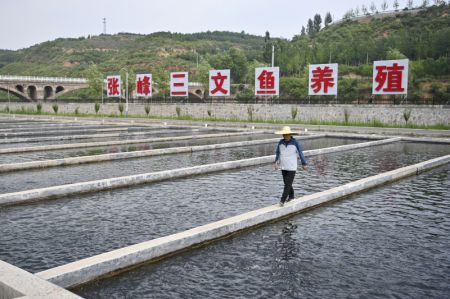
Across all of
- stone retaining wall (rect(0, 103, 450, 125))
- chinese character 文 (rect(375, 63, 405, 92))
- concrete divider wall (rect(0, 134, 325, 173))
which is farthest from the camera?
stone retaining wall (rect(0, 103, 450, 125))

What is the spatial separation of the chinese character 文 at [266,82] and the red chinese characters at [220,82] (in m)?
3.11

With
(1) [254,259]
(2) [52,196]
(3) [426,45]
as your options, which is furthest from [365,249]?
(3) [426,45]

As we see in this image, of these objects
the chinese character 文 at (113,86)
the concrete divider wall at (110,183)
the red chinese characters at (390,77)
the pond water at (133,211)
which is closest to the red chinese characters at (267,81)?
the red chinese characters at (390,77)

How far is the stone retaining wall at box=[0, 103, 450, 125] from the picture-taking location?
33.4 meters

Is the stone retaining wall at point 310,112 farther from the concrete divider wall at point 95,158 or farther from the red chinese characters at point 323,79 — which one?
the concrete divider wall at point 95,158

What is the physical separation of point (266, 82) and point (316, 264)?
3332 centimetres

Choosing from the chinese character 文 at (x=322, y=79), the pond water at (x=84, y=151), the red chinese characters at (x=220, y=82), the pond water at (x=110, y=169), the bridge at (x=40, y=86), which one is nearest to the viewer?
the pond water at (x=110, y=169)

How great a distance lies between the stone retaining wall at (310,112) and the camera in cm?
3341

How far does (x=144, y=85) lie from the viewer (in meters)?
47.0

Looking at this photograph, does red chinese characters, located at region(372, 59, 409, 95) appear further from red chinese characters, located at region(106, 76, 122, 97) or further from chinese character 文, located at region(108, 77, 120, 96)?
chinese character 文, located at region(108, 77, 120, 96)

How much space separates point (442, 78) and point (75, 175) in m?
103

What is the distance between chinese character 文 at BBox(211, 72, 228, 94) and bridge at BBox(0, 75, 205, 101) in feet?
189

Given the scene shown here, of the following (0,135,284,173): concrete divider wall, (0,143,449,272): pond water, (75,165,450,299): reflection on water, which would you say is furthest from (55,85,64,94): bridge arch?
(75,165,450,299): reflection on water

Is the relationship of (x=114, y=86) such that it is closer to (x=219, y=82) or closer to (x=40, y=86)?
(x=219, y=82)
